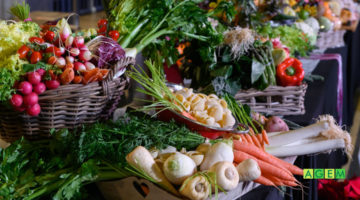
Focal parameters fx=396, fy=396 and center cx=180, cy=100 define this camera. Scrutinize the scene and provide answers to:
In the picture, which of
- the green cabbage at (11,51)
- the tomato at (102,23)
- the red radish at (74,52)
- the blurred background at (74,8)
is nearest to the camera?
the green cabbage at (11,51)

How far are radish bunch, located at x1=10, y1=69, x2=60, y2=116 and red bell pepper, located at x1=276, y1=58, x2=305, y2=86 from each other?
1.05 metres

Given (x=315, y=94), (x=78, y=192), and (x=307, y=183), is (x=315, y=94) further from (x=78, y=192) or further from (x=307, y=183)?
(x=78, y=192)

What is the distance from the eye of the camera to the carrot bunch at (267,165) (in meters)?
1.08

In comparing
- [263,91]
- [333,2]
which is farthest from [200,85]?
[333,2]

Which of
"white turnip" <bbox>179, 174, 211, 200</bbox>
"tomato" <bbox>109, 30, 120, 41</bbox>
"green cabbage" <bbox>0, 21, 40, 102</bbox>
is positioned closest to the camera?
"white turnip" <bbox>179, 174, 211, 200</bbox>

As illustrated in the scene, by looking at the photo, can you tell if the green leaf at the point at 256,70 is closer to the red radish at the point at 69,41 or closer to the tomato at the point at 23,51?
the red radish at the point at 69,41

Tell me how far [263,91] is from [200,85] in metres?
0.28

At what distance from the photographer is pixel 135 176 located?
0.93 m

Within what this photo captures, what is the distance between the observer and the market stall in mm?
945

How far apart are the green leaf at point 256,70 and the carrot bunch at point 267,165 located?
1.80 feet

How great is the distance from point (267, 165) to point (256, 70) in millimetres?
654

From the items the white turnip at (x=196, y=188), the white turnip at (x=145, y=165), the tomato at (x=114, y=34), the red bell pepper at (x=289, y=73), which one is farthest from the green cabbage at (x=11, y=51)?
the red bell pepper at (x=289, y=73)

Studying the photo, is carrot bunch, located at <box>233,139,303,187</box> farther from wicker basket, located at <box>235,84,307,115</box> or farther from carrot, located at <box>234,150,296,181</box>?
wicker basket, located at <box>235,84,307,115</box>

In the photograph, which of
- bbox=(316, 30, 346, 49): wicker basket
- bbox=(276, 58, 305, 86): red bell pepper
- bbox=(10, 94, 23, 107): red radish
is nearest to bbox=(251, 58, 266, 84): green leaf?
bbox=(276, 58, 305, 86): red bell pepper
